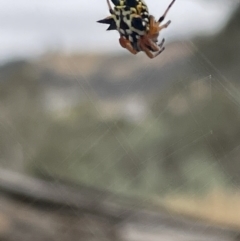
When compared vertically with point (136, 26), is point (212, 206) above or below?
below

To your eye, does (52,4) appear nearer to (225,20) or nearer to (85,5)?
(85,5)

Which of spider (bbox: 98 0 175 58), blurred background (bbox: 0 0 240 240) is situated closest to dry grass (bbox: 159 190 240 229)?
blurred background (bbox: 0 0 240 240)

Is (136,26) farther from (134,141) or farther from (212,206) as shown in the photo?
(212,206)

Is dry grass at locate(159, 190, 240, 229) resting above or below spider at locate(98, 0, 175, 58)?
below

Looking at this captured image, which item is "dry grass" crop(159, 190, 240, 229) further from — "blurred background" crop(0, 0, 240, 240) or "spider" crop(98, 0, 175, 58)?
"spider" crop(98, 0, 175, 58)

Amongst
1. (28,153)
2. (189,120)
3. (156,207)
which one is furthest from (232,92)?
(28,153)

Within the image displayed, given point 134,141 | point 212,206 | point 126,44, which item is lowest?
point 212,206

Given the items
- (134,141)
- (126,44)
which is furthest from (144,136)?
(126,44)

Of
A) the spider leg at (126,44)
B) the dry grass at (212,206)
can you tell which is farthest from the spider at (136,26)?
the dry grass at (212,206)
